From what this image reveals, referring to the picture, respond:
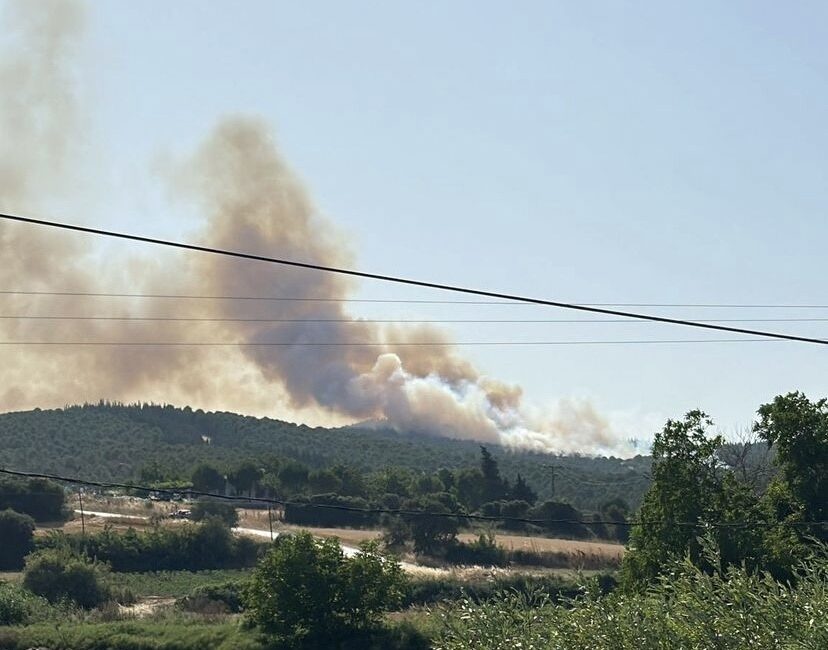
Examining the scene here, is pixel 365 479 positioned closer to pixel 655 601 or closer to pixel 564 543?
pixel 564 543

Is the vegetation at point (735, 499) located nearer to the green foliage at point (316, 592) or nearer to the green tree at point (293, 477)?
the green foliage at point (316, 592)

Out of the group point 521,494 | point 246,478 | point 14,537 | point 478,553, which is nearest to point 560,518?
point 521,494

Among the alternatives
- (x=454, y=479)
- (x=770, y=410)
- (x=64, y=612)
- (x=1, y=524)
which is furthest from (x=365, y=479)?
(x=770, y=410)

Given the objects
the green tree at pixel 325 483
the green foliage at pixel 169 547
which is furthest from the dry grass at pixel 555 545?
the green tree at pixel 325 483

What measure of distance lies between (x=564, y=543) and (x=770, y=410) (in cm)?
5445

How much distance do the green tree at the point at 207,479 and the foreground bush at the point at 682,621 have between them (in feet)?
326

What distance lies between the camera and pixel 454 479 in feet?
473

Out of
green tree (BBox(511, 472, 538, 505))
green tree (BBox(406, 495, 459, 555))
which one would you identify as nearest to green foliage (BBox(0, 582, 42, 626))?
green tree (BBox(406, 495, 459, 555))

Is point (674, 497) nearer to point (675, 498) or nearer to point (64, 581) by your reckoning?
point (675, 498)

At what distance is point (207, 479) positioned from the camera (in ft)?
445

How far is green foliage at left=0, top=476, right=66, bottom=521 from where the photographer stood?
105 m

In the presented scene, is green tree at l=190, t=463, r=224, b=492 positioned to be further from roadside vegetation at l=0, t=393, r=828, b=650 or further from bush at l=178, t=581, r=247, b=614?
bush at l=178, t=581, r=247, b=614

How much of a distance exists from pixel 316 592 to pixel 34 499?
186 ft

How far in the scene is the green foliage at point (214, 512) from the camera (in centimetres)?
10812
